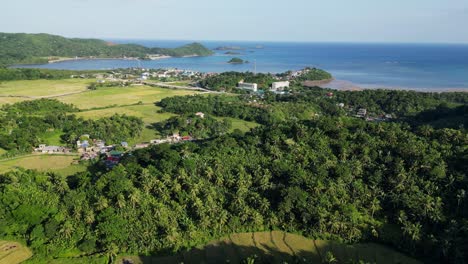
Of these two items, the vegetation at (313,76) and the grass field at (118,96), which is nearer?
the grass field at (118,96)

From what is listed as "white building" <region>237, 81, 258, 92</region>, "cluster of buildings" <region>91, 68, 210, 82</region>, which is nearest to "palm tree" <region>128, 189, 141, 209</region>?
"white building" <region>237, 81, 258, 92</region>

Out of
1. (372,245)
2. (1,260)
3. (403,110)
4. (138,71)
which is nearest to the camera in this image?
(1,260)

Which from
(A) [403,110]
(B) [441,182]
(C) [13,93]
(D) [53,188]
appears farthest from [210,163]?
(C) [13,93]

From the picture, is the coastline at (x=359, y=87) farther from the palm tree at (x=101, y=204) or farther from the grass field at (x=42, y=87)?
the palm tree at (x=101, y=204)

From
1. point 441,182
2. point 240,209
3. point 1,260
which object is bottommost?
point 1,260

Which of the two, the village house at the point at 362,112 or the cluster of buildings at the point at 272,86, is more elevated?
the cluster of buildings at the point at 272,86

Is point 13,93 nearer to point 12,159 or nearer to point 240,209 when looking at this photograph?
point 12,159

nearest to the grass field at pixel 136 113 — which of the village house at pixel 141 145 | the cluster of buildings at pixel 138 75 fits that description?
the village house at pixel 141 145

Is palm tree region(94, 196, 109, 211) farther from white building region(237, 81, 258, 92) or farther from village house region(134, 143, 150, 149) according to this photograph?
white building region(237, 81, 258, 92)

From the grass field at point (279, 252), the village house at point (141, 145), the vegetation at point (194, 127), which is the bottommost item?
the grass field at point (279, 252)
